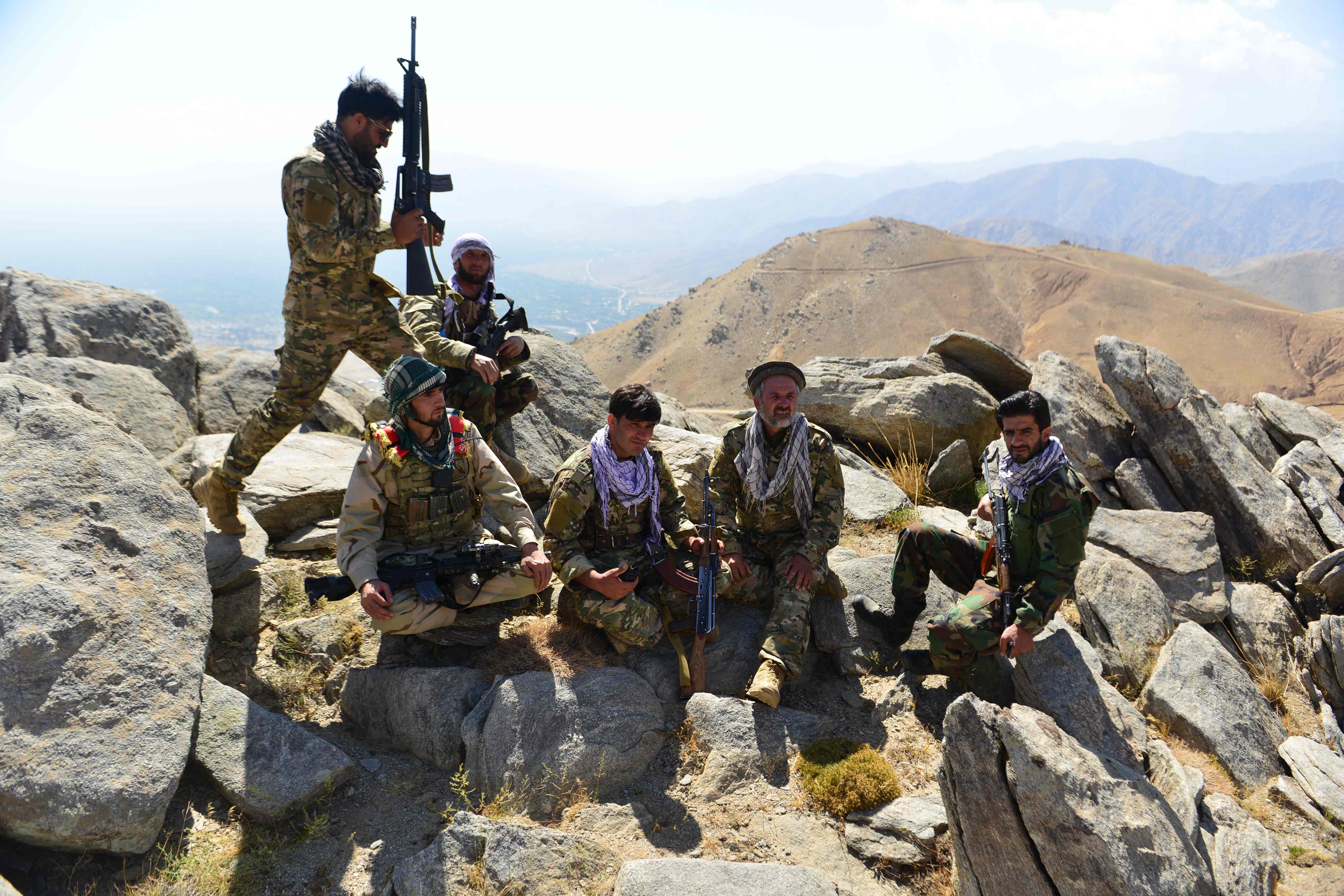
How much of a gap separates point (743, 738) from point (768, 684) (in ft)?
1.22

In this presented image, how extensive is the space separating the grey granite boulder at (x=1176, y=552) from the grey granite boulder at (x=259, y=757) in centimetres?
634

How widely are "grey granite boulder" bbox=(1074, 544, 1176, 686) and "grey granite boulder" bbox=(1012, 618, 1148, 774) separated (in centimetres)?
48

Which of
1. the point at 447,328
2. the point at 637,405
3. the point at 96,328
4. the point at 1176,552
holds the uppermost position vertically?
the point at 447,328

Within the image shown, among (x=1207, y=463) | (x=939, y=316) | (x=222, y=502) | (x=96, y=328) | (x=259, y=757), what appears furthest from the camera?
(x=939, y=316)

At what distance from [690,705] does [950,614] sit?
189 cm

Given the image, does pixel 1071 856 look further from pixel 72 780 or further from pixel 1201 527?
pixel 1201 527

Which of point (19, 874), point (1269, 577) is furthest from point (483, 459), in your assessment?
point (1269, 577)

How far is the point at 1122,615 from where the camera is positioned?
18.7 feet

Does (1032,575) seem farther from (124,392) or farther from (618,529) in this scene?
(124,392)

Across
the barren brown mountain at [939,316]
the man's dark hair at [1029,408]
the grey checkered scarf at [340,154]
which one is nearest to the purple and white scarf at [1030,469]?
the man's dark hair at [1029,408]

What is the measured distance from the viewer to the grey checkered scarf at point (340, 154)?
4621 mm

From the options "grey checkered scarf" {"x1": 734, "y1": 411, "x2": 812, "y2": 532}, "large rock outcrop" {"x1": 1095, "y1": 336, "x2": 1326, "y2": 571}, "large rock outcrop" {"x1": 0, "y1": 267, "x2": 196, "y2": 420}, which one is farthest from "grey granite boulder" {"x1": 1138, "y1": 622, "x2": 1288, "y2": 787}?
"large rock outcrop" {"x1": 0, "y1": 267, "x2": 196, "y2": 420}

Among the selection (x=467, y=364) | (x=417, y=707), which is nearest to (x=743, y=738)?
(x=417, y=707)

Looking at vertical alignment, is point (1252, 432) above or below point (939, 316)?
above
